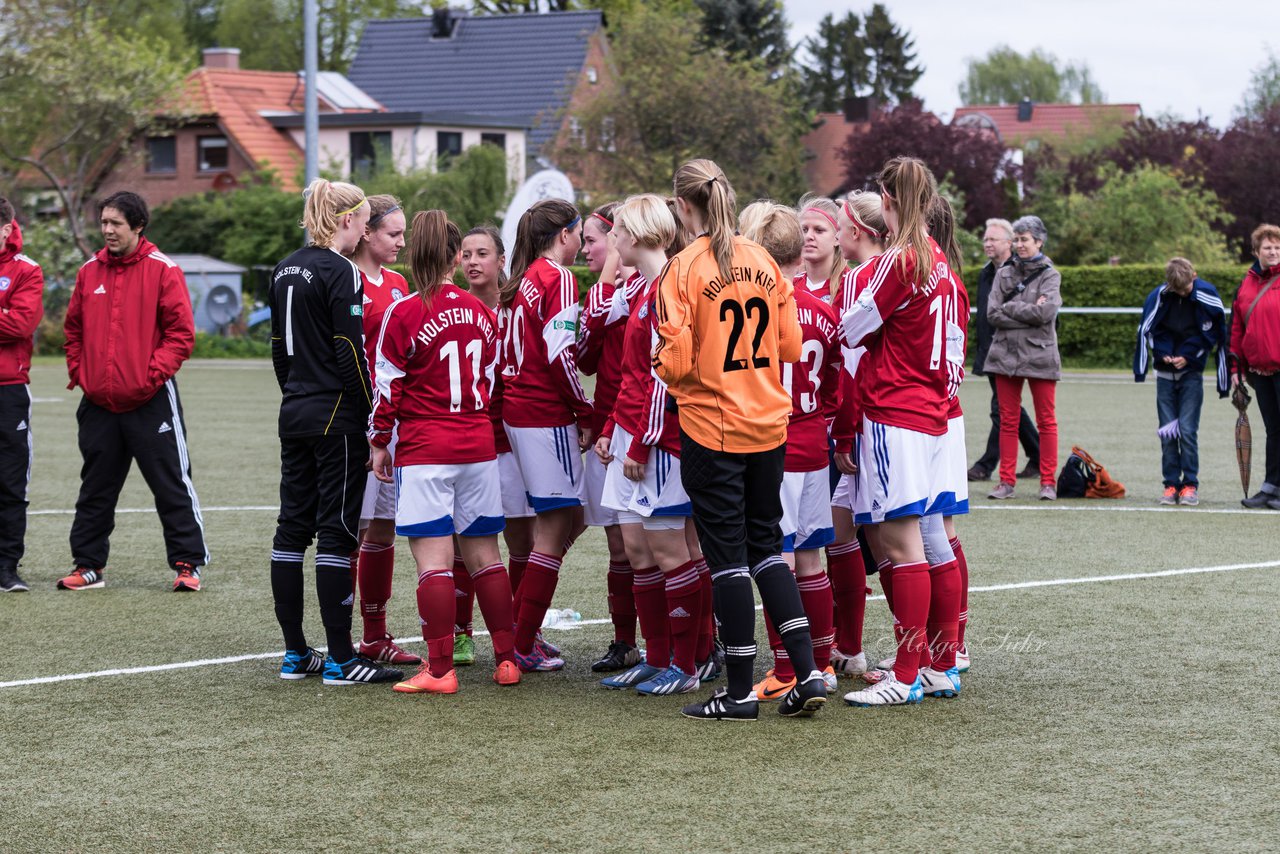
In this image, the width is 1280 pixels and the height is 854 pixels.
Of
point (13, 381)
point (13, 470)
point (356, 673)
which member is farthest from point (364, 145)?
point (356, 673)

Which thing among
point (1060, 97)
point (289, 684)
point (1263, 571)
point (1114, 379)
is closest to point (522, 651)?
point (289, 684)

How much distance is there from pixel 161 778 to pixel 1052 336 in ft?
29.3

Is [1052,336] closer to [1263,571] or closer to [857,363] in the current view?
[1263,571]

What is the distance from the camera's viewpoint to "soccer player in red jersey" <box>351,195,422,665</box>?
6.65 meters

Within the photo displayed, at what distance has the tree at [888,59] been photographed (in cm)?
8800

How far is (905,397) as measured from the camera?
587cm

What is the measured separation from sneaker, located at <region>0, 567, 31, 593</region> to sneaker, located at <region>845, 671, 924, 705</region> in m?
5.00

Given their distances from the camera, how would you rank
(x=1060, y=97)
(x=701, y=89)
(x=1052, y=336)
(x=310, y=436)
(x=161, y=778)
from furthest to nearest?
(x=1060, y=97) < (x=701, y=89) < (x=1052, y=336) < (x=310, y=436) < (x=161, y=778)

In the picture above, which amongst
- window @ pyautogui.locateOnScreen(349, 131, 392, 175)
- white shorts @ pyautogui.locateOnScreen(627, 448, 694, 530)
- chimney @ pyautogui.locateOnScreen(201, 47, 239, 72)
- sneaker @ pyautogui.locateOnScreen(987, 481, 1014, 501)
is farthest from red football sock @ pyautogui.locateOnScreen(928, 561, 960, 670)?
chimney @ pyautogui.locateOnScreen(201, 47, 239, 72)

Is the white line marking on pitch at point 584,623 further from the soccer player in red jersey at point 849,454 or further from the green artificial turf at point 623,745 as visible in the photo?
the soccer player in red jersey at point 849,454

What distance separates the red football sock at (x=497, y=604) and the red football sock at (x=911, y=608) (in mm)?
1592

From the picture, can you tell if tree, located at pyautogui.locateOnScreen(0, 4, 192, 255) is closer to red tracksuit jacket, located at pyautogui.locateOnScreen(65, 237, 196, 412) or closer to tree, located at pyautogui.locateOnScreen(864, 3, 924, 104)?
red tracksuit jacket, located at pyautogui.locateOnScreen(65, 237, 196, 412)

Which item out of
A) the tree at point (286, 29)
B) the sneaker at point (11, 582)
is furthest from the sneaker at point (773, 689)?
the tree at point (286, 29)

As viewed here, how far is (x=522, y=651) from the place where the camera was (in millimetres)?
6617
